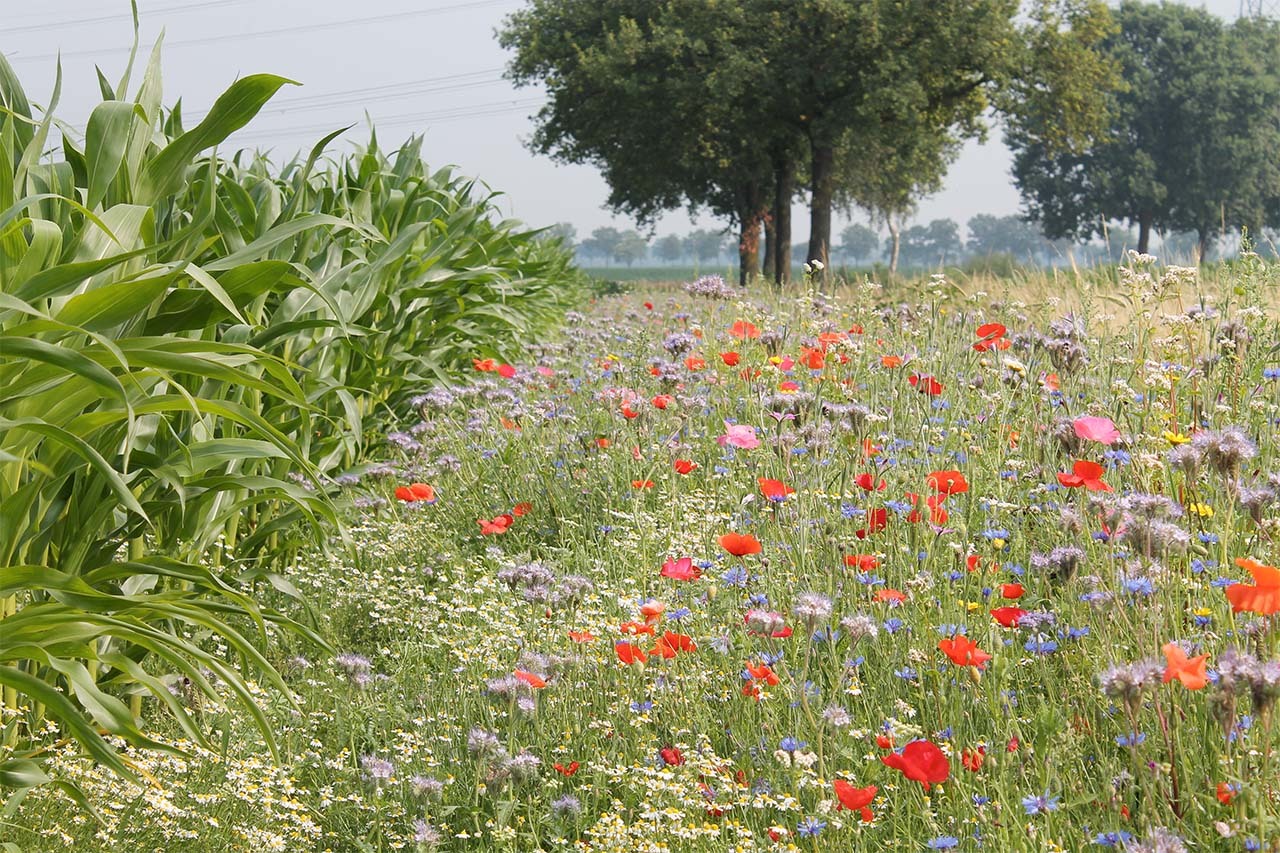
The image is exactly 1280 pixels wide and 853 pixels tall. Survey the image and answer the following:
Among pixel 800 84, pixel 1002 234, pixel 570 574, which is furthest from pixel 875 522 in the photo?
pixel 1002 234

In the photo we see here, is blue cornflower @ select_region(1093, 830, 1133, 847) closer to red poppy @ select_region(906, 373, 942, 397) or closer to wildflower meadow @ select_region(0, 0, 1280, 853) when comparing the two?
wildflower meadow @ select_region(0, 0, 1280, 853)

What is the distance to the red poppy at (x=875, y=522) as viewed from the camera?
3.18m

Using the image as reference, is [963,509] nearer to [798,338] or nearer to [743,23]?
[798,338]

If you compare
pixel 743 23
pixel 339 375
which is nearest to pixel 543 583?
pixel 339 375

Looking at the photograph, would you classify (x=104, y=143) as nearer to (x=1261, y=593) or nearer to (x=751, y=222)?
(x=1261, y=593)

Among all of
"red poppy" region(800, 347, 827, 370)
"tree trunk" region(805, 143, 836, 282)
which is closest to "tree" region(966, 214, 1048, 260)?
"tree trunk" region(805, 143, 836, 282)

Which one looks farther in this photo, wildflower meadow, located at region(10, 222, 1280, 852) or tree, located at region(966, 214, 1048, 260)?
tree, located at region(966, 214, 1048, 260)

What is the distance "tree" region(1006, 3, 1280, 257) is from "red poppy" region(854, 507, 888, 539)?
59.6m

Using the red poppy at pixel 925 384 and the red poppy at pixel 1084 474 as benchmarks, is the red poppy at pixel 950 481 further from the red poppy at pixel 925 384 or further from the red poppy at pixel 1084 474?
the red poppy at pixel 925 384

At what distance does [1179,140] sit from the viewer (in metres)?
60.3

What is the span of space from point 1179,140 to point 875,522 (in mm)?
66732

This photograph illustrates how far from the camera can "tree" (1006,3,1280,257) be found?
58.8 m

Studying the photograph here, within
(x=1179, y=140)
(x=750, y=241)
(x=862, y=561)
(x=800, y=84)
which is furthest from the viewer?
(x=1179, y=140)

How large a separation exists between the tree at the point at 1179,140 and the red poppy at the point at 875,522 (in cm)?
5955
